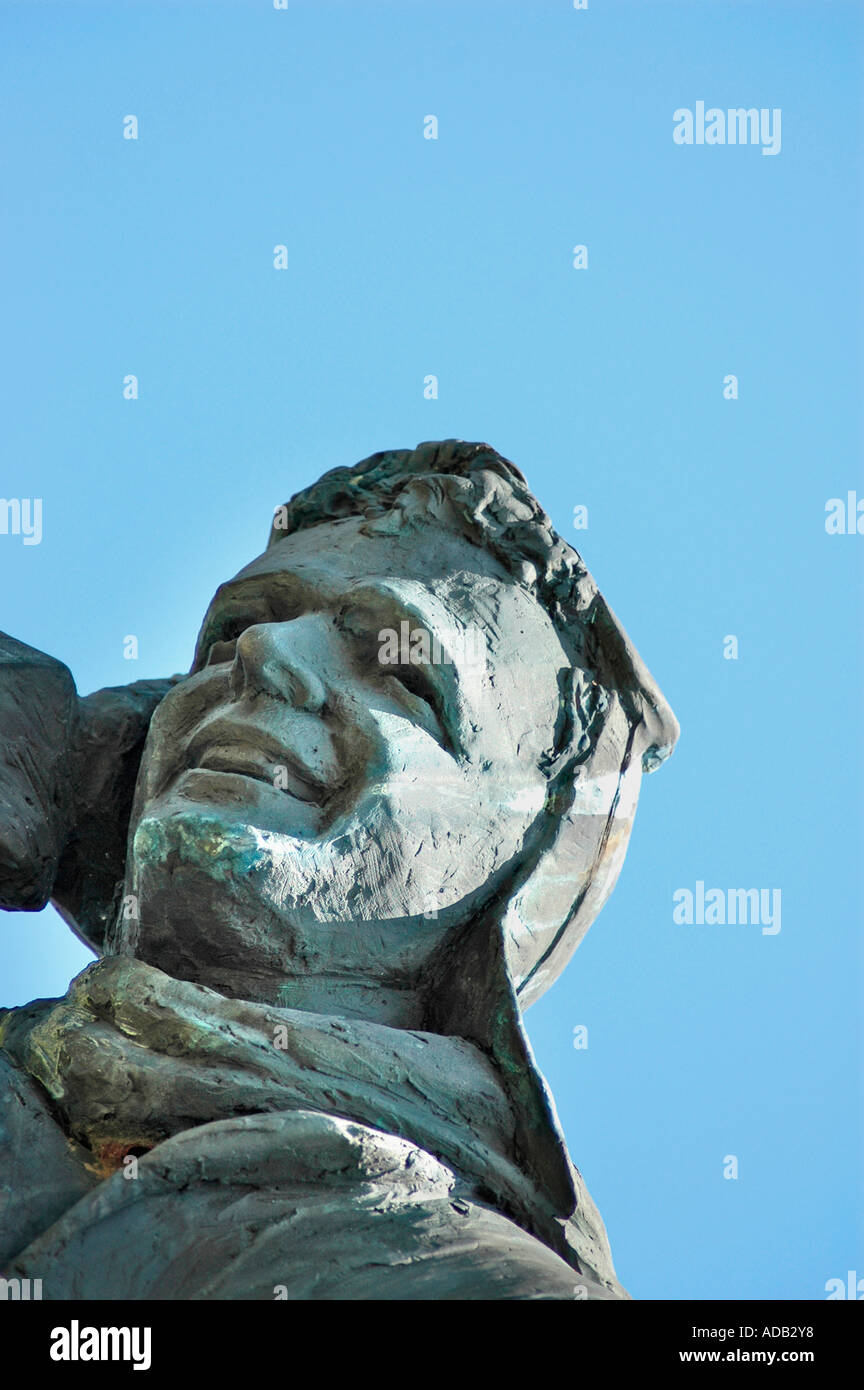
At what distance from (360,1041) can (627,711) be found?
2027 mm

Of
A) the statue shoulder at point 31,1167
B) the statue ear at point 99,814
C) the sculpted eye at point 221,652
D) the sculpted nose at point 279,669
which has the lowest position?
the statue shoulder at point 31,1167

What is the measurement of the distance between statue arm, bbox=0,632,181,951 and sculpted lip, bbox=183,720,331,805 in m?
0.81

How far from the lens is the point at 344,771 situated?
7020 mm

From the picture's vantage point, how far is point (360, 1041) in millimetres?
6293

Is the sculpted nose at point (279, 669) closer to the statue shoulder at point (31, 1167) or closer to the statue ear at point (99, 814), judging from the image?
the statue ear at point (99, 814)

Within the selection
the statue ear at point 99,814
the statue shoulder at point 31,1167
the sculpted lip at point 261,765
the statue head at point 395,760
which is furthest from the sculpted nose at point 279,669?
the statue shoulder at point 31,1167

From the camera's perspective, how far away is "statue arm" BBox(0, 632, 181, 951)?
24.6 feet

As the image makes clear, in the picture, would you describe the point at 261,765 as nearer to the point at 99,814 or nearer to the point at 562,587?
the point at 99,814

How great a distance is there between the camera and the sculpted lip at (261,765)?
697 cm

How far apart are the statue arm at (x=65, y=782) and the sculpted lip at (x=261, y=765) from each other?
0.81 m

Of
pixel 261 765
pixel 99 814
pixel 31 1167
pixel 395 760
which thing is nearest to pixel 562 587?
pixel 395 760

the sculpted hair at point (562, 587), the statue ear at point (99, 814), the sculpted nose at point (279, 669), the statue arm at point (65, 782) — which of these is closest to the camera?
the sculpted nose at point (279, 669)

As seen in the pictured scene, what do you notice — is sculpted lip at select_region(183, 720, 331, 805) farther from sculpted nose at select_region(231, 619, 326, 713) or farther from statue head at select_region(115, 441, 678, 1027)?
sculpted nose at select_region(231, 619, 326, 713)

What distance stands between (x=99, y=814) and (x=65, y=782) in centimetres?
20
